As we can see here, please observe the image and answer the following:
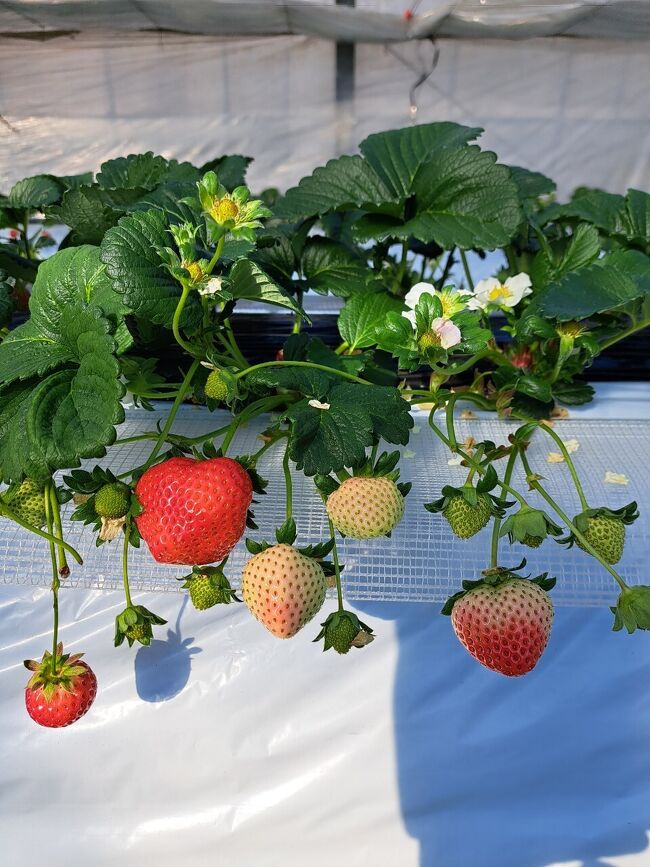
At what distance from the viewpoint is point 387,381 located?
0.56 metres

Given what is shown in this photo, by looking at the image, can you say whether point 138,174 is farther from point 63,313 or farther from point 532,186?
point 532,186

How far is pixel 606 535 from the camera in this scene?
1.45 feet

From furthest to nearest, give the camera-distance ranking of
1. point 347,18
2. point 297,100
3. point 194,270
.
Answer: point 297,100 < point 347,18 < point 194,270

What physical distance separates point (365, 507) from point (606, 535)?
17 centimetres

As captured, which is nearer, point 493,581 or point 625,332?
point 493,581

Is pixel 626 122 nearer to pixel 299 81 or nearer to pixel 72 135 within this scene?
pixel 299 81

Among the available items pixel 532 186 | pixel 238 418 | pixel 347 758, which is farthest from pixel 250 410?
pixel 532 186

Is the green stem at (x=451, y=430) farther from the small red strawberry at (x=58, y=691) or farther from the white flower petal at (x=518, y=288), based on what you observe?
the small red strawberry at (x=58, y=691)

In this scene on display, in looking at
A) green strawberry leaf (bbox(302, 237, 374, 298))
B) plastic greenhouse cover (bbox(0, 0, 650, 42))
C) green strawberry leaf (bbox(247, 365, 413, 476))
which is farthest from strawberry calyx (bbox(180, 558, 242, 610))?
plastic greenhouse cover (bbox(0, 0, 650, 42))

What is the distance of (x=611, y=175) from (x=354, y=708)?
281cm

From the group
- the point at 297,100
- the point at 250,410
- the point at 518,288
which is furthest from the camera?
the point at 297,100

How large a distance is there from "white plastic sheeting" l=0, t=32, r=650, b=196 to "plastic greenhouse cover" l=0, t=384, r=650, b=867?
212 cm

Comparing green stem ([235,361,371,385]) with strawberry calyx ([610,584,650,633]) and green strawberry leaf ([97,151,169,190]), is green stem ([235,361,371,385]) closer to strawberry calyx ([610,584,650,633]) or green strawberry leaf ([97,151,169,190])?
strawberry calyx ([610,584,650,633])

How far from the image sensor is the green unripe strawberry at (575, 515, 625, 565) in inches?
17.4
